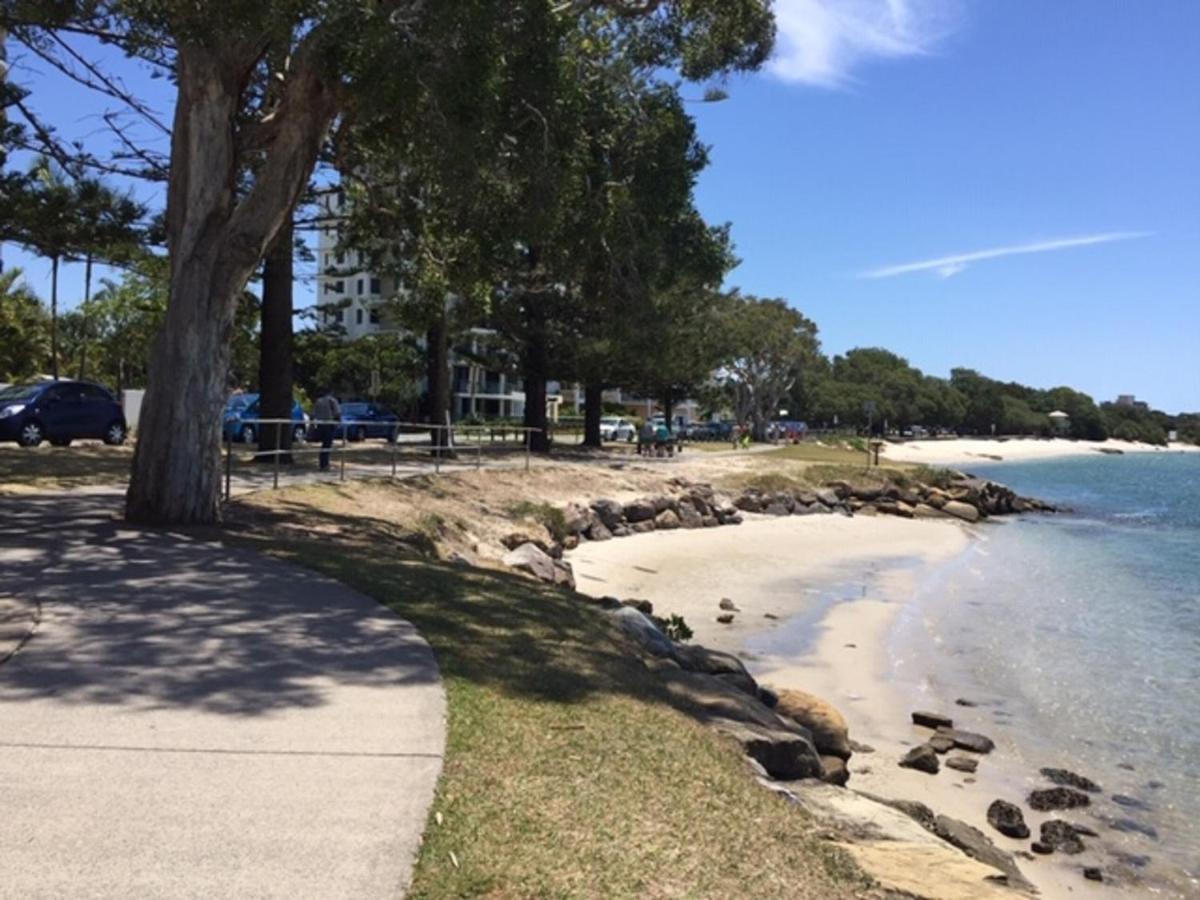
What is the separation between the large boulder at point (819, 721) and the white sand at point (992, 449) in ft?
199

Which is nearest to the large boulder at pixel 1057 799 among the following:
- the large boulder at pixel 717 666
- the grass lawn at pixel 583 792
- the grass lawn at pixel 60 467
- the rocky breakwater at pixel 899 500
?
the large boulder at pixel 717 666

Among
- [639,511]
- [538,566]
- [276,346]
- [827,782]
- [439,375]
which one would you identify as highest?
[276,346]

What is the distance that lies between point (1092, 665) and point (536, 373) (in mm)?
24085

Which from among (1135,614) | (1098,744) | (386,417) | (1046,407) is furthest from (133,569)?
(1046,407)

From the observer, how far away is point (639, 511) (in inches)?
1048

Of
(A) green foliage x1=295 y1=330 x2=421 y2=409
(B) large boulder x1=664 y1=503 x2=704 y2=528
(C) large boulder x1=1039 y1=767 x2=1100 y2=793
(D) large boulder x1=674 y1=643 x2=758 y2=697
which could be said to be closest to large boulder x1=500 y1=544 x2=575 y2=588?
(D) large boulder x1=674 y1=643 x2=758 y2=697

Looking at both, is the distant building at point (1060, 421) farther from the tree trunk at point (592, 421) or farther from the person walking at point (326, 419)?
the person walking at point (326, 419)

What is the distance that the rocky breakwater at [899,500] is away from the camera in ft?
113

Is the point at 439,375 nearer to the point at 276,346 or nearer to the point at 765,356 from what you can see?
the point at 276,346

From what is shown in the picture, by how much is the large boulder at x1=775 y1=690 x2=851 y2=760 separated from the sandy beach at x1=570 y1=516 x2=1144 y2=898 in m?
0.35

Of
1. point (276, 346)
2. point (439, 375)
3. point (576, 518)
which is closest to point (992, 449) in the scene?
point (439, 375)

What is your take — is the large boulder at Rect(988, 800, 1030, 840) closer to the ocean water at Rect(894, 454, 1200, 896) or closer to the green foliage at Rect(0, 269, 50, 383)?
the ocean water at Rect(894, 454, 1200, 896)

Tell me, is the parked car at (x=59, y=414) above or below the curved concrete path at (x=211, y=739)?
above

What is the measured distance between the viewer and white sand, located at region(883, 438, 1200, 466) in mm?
91488
